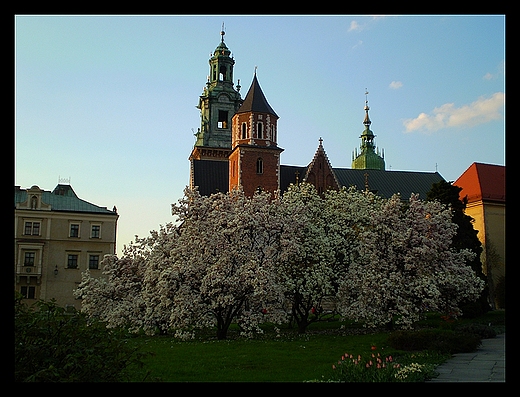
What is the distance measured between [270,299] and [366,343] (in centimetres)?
539

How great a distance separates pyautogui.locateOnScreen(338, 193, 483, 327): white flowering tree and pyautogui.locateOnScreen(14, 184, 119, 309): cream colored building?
102ft

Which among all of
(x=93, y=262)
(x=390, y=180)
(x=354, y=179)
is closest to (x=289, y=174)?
(x=354, y=179)

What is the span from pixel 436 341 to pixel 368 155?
271ft

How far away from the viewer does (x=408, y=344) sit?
816 inches

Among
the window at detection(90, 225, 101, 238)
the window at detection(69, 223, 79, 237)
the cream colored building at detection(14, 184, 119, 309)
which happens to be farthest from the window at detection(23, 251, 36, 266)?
the window at detection(90, 225, 101, 238)

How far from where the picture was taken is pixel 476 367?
16.4 meters

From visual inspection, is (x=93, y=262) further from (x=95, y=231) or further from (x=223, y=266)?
(x=223, y=266)

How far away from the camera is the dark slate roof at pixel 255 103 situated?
54406mm

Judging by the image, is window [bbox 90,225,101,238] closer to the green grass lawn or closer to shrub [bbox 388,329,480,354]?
the green grass lawn

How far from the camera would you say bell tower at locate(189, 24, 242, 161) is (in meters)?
75.9

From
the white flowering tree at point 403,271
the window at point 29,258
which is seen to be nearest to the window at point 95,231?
the window at point 29,258
